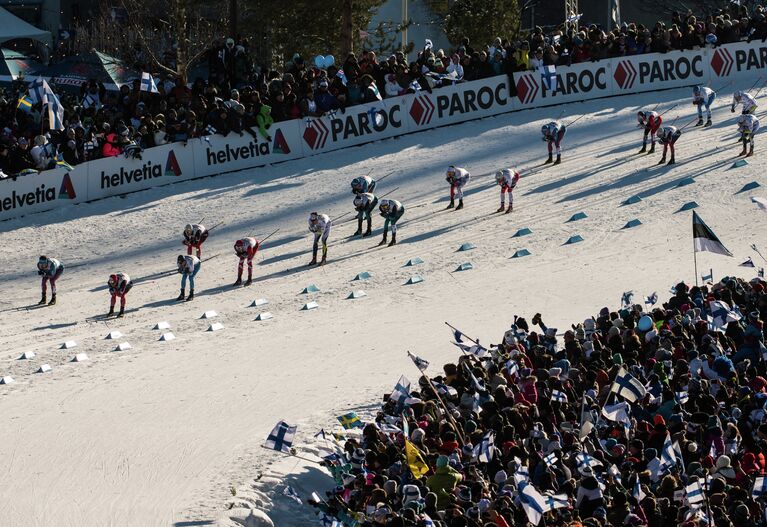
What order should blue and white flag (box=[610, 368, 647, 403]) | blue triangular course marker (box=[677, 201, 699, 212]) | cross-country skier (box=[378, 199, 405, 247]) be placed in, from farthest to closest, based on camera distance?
blue triangular course marker (box=[677, 201, 699, 212]), cross-country skier (box=[378, 199, 405, 247]), blue and white flag (box=[610, 368, 647, 403])

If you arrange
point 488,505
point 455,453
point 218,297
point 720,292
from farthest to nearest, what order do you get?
point 218,297, point 720,292, point 455,453, point 488,505

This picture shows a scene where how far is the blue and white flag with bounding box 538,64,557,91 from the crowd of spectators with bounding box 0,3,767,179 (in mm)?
288

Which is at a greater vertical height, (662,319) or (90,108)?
(90,108)

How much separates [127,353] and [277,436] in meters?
9.10

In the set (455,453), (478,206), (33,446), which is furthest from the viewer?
→ (478,206)

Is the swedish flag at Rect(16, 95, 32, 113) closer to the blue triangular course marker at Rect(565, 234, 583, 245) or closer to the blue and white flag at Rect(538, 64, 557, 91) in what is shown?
the blue and white flag at Rect(538, 64, 557, 91)

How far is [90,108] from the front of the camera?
37.4 m


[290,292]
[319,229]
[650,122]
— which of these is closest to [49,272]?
[290,292]

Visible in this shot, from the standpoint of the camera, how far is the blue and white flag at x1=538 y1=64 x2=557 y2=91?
38156mm

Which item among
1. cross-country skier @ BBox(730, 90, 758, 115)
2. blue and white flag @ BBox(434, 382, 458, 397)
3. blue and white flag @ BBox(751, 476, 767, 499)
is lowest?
blue and white flag @ BBox(434, 382, 458, 397)

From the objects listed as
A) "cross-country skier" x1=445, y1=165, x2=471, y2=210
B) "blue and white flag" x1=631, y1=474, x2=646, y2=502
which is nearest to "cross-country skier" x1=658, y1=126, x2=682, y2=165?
"cross-country skier" x1=445, y1=165, x2=471, y2=210

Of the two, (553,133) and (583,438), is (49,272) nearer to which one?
(553,133)

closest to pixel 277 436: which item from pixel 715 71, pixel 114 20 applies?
pixel 715 71

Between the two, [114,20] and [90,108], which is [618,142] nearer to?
[90,108]
